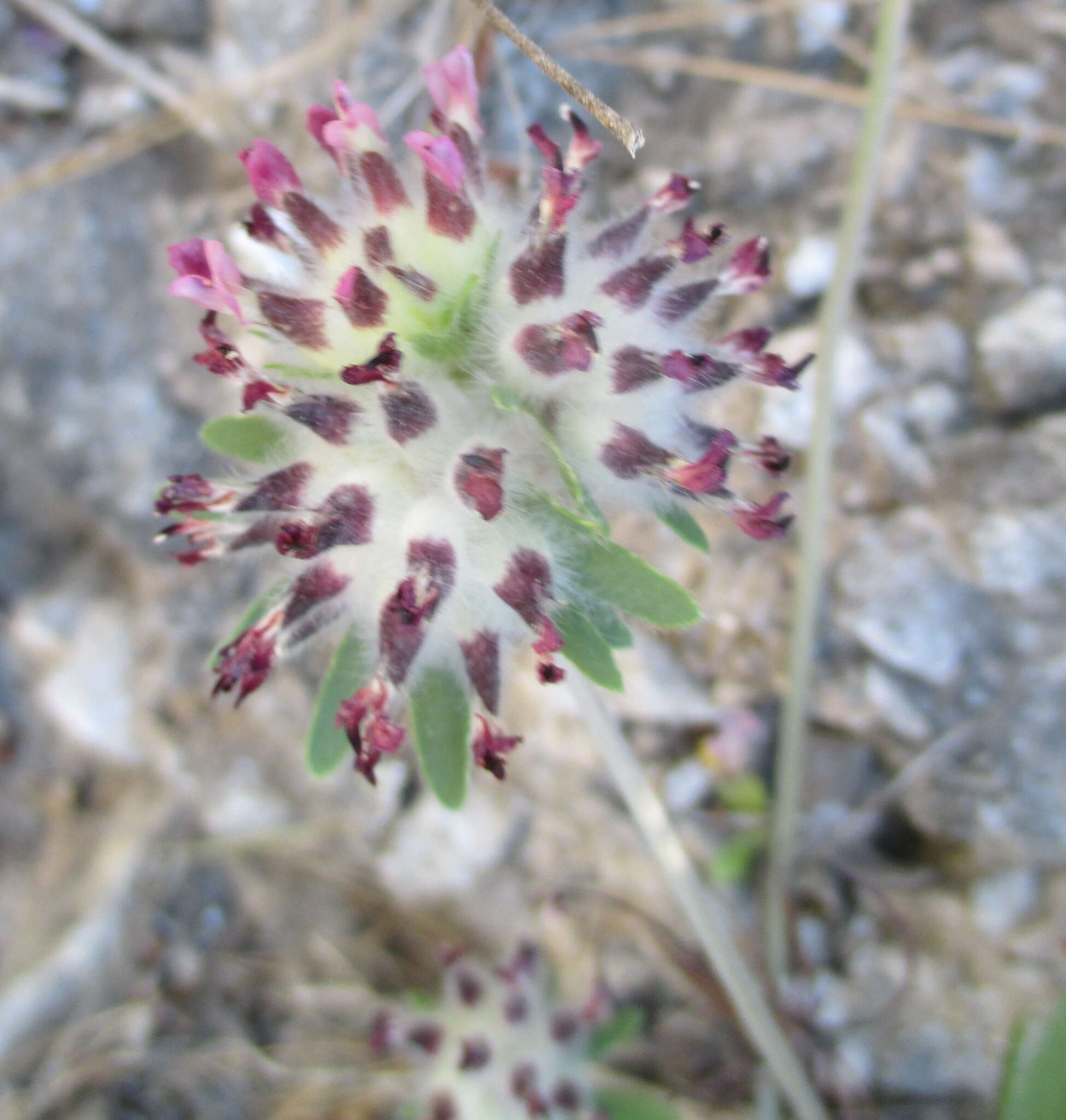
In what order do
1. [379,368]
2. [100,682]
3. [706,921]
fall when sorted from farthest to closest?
[100,682] < [706,921] < [379,368]

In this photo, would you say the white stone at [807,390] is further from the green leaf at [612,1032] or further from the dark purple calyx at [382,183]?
the green leaf at [612,1032]

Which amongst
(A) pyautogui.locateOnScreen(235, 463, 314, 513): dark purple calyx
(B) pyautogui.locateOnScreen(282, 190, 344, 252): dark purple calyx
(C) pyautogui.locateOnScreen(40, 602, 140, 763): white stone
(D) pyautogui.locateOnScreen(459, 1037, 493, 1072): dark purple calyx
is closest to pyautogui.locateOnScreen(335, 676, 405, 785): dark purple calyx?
(A) pyautogui.locateOnScreen(235, 463, 314, 513): dark purple calyx

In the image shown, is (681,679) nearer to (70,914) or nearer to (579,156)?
(579,156)

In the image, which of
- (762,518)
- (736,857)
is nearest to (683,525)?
(762,518)

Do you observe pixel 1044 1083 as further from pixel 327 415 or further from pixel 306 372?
pixel 306 372

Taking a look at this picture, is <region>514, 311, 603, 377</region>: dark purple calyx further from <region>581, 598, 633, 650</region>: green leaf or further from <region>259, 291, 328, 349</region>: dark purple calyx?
<region>581, 598, 633, 650</region>: green leaf

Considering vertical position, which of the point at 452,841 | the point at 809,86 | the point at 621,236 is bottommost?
the point at 452,841

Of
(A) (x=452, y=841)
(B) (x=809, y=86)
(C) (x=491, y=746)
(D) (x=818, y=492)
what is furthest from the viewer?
(A) (x=452, y=841)
